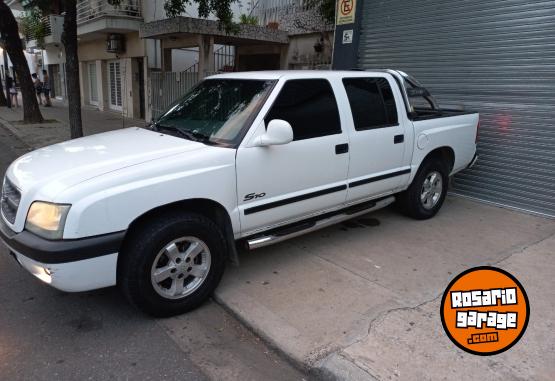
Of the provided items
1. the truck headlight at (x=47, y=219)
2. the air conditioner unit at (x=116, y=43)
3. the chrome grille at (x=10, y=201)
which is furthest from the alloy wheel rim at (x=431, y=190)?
the air conditioner unit at (x=116, y=43)

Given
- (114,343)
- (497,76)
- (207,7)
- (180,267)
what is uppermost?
(207,7)

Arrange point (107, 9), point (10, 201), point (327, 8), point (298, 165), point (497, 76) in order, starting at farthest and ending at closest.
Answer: point (107, 9)
point (327, 8)
point (497, 76)
point (298, 165)
point (10, 201)

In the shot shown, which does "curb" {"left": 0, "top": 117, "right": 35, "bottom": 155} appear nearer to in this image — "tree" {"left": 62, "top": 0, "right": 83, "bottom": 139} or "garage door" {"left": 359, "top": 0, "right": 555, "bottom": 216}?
"tree" {"left": 62, "top": 0, "right": 83, "bottom": 139}

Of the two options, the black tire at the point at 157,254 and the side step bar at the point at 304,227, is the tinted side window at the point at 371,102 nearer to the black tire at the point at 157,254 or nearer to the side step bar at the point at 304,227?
the side step bar at the point at 304,227

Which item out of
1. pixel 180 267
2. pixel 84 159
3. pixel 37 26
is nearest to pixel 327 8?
pixel 84 159

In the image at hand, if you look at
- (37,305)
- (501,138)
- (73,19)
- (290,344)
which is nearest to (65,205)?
(37,305)

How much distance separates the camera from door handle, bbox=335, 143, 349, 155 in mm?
4105

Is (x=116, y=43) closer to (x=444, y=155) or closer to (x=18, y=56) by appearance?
(x=18, y=56)

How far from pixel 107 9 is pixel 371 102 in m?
14.9

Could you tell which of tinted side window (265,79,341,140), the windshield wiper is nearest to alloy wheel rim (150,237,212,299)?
the windshield wiper

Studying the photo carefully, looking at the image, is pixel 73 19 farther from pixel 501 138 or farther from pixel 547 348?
pixel 547 348

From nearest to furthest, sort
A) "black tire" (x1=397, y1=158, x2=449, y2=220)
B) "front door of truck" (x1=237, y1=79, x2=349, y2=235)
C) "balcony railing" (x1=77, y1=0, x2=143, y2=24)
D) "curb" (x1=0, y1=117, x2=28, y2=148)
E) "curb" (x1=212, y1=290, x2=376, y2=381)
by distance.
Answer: "curb" (x1=212, y1=290, x2=376, y2=381), "front door of truck" (x1=237, y1=79, x2=349, y2=235), "black tire" (x1=397, y1=158, x2=449, y2=220), "curb" (x1=0, y1=117, x2=28, y2=148), "balcony railing" (x1=77, y1=0, x2=143, y2=24)

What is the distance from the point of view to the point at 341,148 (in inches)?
163

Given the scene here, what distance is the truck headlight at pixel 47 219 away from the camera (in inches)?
110
